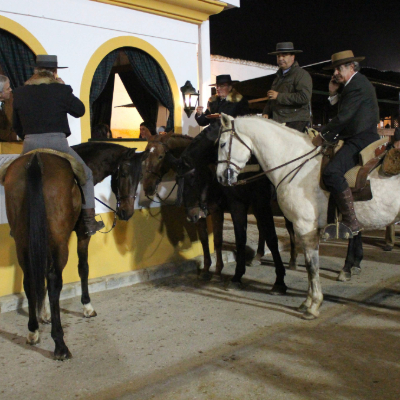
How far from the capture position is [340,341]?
4.55 meters

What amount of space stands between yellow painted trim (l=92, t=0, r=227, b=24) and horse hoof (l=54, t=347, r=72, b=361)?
5378 millimetres

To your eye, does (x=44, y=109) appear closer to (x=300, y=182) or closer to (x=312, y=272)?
(x=300, y=182)

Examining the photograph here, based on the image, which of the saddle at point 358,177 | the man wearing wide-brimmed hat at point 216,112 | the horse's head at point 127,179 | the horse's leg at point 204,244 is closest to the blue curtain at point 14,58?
the horse's head at point 127,179

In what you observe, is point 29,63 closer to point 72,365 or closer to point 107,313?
point 107,313

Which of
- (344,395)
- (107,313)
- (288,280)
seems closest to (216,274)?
(288,280)

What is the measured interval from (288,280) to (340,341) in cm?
234

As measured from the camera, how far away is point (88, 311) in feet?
18.2

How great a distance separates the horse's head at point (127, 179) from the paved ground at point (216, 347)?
123 centimetres

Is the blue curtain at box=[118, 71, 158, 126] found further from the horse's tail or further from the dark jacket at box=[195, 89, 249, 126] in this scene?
the horse's tail

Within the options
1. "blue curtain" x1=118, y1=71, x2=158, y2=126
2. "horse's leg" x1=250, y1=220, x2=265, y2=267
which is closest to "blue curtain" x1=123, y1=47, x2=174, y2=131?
"blue curtain" x1=118, y1=71, x2=158, y2=126

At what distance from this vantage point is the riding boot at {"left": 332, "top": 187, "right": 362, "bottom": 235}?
500 cm

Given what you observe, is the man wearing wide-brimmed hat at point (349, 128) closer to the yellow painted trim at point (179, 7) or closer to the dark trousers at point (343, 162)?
the dark trousers at point (343, 162)

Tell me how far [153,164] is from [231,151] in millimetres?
1538

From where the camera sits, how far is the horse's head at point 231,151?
17.9 feet
